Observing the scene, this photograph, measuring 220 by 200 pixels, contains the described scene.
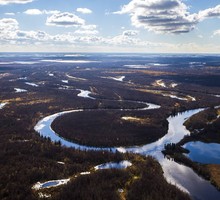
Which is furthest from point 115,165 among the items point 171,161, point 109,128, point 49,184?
point 109,128

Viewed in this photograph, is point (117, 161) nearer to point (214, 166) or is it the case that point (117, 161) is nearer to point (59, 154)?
point (59, 154)

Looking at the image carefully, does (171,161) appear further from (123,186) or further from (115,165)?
(123,186)

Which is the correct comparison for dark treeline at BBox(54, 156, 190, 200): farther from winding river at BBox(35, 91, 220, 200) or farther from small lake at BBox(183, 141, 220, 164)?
small lake at BBox(183, 141, 220, 164)

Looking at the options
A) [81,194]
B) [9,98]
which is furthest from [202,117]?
[9,98]

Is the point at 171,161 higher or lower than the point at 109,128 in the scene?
higher

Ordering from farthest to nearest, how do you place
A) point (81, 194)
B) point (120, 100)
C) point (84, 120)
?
1. point (120, 100)
2. point (84, 120)
3. point (81, 194)
